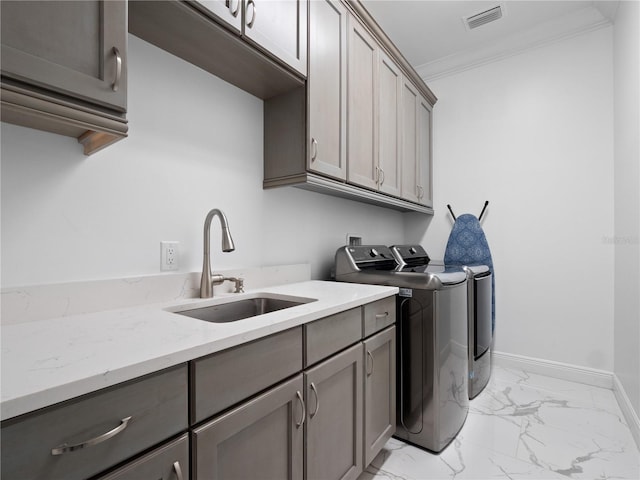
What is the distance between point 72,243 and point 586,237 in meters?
3.17

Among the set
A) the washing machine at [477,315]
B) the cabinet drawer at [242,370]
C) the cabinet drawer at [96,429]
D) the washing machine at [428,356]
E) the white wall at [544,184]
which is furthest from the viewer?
the white wall at [544,184]

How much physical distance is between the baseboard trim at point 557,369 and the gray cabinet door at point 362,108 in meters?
1.96

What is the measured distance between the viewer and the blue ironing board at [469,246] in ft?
9.17

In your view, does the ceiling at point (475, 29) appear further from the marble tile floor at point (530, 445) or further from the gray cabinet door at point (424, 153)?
the marble tile floor at point (530, 445)

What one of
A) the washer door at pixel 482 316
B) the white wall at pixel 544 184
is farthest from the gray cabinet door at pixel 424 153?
the washer door at pixel 482 316

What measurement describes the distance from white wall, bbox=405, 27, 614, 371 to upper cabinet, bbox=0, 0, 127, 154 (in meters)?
2.86

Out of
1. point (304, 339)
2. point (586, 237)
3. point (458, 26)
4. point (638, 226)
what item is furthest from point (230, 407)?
point (458, 26)

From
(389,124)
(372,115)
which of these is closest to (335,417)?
(372,115)

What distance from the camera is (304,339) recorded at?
1.10 meters

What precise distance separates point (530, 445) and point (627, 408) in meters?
0.77

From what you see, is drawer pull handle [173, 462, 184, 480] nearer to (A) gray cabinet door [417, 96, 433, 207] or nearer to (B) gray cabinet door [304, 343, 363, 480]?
(B) gray cabinet door [304, 343, 363, 480]

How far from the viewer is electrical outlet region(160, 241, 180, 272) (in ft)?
4.38

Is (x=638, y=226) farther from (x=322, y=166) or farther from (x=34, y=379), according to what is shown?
(x=34, y=379)

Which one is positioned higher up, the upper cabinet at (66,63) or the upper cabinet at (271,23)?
the upper cabinet at (271,23)
